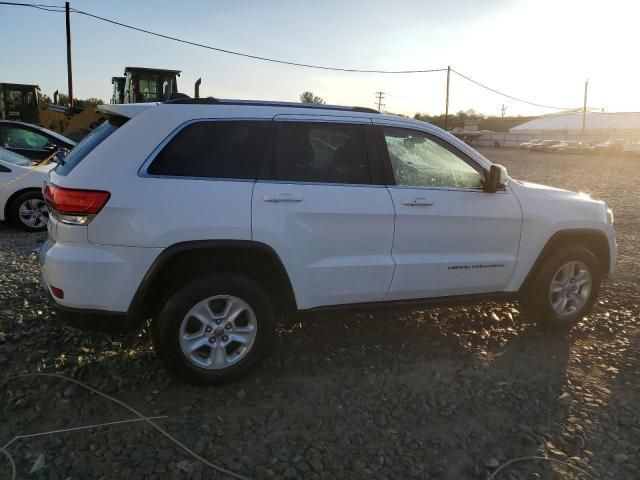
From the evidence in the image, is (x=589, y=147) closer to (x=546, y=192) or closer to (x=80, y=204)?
(x=546, y=192)

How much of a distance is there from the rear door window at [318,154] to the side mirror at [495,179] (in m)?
Result: 0.99

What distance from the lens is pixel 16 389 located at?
3.37 metres

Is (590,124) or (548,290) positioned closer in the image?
Answer: (548,290)

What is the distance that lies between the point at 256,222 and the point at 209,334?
2.57 feet

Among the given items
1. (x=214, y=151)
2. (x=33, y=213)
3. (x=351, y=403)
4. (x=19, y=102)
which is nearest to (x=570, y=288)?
(x=351, y=403)

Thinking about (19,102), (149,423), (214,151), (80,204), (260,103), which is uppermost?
(19,102)

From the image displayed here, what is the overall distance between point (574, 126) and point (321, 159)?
314 feet

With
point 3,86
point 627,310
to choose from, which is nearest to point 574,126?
point 3,86

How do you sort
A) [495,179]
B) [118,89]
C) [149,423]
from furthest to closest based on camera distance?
[118,89], [495,179], [149,423]

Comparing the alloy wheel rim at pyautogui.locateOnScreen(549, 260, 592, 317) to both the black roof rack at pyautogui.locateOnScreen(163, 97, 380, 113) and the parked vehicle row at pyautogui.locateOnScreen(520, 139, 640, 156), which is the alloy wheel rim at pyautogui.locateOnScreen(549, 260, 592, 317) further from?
the parked vehicle row at pyautogui.locateOnScreen(520, 139, 640, 156)

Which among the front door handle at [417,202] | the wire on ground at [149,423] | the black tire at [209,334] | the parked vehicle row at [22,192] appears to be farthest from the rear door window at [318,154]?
the parked vehicle row at [22,192]

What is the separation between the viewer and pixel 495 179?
4016mm

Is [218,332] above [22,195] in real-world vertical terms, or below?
below

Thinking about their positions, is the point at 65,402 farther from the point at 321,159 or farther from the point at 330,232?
the point at 321,159
